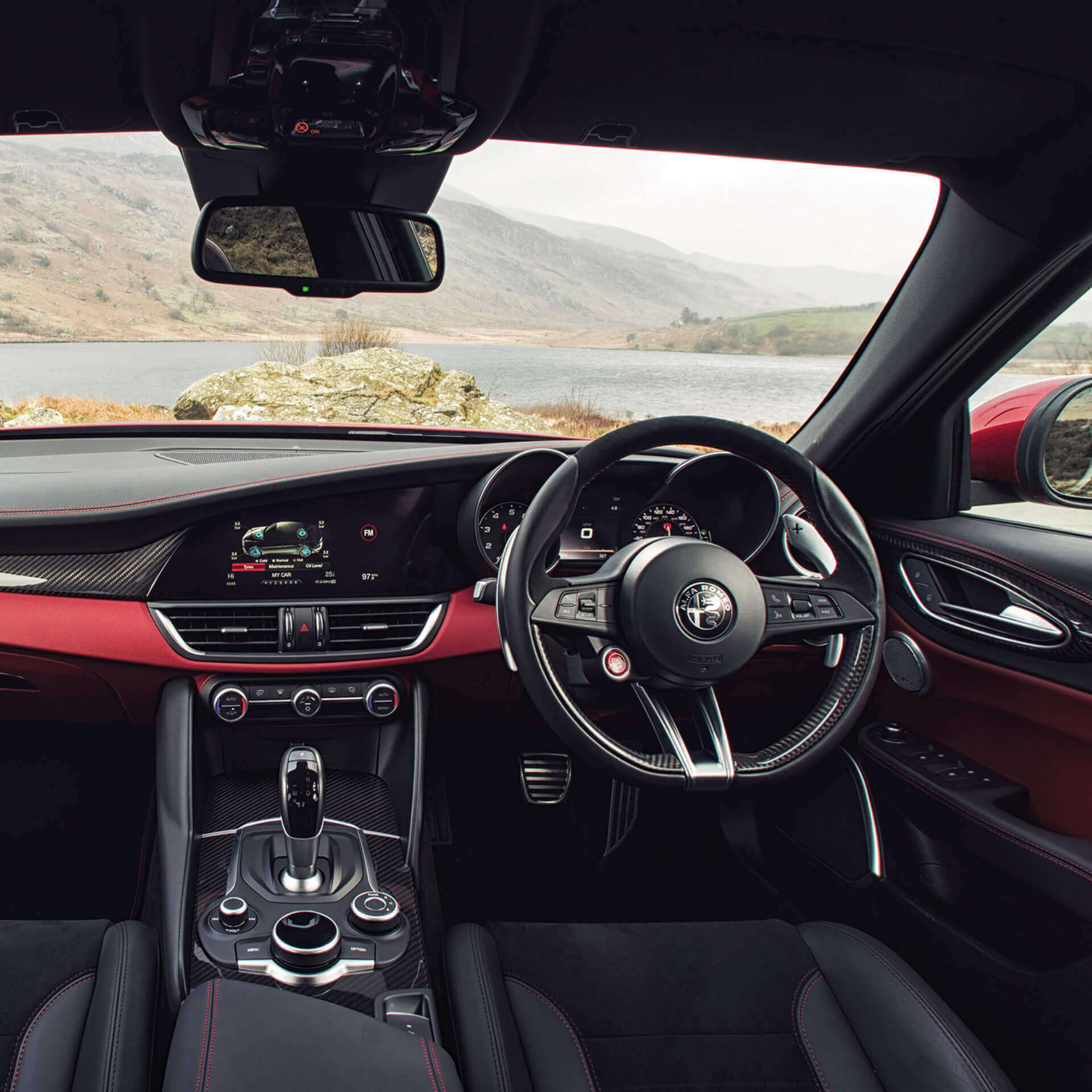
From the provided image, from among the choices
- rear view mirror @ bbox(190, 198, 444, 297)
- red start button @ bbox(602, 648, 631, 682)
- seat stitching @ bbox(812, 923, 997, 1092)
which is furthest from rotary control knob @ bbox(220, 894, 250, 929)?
rear view mirror @ bbox(190, 198, 444, 297)

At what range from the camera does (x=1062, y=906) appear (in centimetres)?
194

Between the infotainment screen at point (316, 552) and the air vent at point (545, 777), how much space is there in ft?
2.74

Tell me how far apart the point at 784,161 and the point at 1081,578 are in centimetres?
131

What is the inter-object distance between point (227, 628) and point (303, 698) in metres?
0.28

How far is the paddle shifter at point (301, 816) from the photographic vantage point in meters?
2.06

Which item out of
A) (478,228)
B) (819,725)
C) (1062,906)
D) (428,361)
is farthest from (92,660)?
(1062,906)

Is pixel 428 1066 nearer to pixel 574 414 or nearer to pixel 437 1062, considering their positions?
pixel 437 1062

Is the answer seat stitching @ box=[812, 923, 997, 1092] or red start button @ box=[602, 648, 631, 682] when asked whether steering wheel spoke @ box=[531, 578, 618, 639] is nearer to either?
red start button @ box=[602, 648, 631, 682]

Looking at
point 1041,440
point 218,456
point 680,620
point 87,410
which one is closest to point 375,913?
point 680,620

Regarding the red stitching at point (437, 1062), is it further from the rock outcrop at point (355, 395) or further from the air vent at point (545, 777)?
the rock outcrop at point (355, 395)

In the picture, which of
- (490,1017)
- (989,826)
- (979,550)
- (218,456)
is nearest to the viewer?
(490,1017)

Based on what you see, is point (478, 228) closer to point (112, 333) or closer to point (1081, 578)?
point (112, 333)

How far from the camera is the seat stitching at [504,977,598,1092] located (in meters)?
1.61

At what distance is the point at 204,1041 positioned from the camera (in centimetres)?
129
